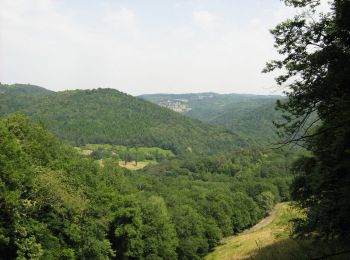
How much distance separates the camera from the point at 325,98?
58.5 ft

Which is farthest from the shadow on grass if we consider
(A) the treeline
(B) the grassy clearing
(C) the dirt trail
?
(C) the dirt trail

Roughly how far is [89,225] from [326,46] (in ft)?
111

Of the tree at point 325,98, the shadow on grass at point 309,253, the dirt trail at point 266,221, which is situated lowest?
the dirt trail at point 266,221

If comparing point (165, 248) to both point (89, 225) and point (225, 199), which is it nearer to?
point (89, 225)

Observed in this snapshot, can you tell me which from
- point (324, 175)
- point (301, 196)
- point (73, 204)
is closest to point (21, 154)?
point (73, 204)

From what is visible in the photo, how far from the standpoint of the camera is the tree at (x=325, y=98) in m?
14.9

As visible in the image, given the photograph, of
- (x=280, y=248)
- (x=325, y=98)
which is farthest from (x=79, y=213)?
(x=325, y=98)

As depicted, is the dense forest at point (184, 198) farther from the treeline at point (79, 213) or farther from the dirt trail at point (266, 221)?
the dirt trail at point (266, 221)

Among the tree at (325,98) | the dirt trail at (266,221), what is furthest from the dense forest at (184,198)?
the dirt trail at (266,221)

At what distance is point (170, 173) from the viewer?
181m

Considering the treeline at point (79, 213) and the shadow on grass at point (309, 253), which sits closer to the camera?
the shadow on grass at point (309, 253)

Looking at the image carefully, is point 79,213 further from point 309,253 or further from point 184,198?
point 184,198

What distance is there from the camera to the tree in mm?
14906

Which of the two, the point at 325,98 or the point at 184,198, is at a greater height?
the point at 325,98
